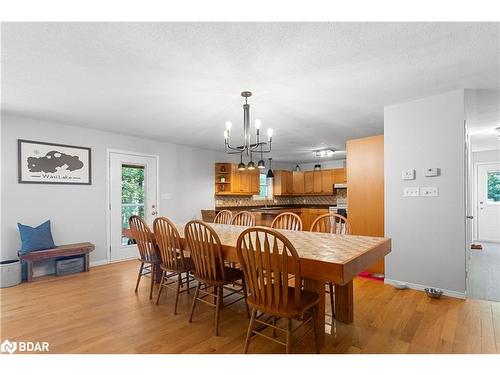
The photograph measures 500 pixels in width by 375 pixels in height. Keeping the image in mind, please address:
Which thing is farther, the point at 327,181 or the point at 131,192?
the point at 327,181

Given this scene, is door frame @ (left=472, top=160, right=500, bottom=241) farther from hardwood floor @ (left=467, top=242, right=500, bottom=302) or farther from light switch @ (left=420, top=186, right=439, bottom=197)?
light switch @ (left=420, top=186, right=439, bottom=197)

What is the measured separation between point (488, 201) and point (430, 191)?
480cm

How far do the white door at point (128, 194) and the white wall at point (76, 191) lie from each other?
0.13 metres

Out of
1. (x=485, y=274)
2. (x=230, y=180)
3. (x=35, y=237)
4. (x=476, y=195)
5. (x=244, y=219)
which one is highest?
(x=230, y=180)

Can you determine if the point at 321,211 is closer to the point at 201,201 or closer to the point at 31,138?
the point at 201,201

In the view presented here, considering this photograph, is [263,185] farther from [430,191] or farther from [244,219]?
[430,191]

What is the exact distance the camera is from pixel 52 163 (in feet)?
12.9

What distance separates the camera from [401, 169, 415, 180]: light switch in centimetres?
320

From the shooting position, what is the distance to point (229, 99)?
304 centimetres

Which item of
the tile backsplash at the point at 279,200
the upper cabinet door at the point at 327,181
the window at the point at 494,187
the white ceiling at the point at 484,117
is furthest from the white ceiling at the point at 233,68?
the window at the point at 494,187

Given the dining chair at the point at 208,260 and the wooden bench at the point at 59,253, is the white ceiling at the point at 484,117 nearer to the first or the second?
the dining chair at the point at 208,260

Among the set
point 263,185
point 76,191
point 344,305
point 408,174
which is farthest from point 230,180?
point 344,305

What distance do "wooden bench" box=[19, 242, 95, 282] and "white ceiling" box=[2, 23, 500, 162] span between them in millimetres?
1838

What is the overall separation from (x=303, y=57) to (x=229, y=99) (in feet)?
3.72
